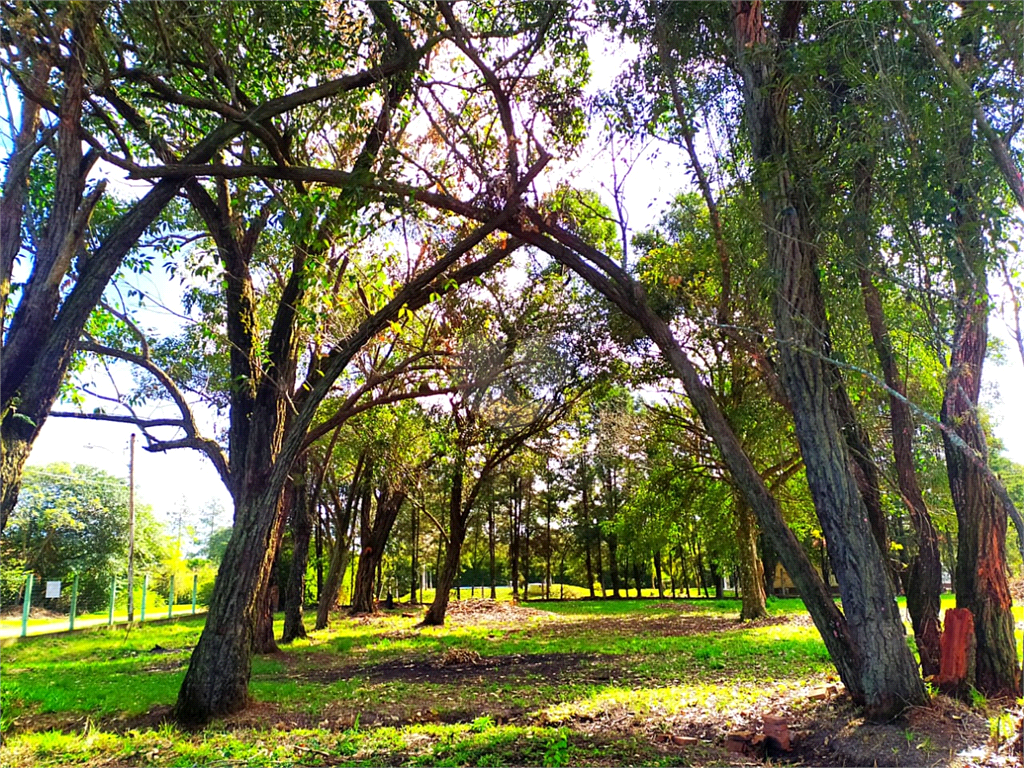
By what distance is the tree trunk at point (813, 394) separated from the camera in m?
4.93

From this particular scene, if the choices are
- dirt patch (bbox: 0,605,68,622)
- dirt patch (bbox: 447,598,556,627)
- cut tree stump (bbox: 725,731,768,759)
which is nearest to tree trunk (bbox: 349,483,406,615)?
dirt patch (bbox: 447,598,556,627)

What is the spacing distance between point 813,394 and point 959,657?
2504 millimetres

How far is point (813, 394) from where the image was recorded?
5598mm

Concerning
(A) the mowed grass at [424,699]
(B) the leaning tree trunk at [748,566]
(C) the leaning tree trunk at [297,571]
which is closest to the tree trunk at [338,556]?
(C) the leaning tree trunk at [297,571]

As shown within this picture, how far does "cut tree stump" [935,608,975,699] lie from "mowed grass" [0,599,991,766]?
157cm

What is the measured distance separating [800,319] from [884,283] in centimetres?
88

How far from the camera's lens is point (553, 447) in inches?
704

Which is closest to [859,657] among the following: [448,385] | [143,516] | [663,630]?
[448,385]

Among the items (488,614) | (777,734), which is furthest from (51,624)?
(777,734)

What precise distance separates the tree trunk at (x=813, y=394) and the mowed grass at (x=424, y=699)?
137 centimetres

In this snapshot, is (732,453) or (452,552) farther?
(452,552)

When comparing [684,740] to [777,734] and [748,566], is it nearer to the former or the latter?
[777,734]

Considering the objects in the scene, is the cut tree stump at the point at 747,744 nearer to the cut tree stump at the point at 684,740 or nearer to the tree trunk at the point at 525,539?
the cut tree stump at the point at 684,740

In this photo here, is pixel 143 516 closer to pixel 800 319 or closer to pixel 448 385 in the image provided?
pixel 448 385
